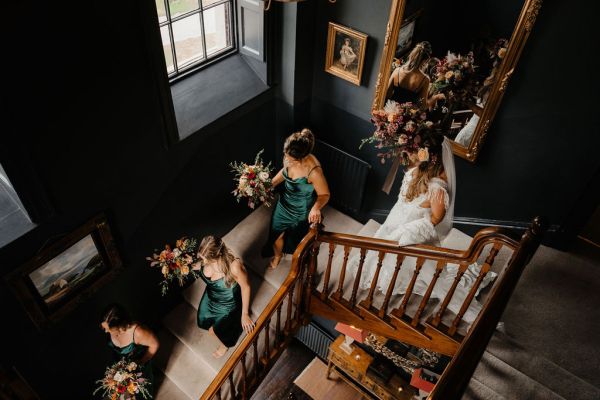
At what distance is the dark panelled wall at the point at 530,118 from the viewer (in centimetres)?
364

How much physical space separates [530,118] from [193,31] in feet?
9.63

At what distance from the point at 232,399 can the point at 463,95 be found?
3303 mm

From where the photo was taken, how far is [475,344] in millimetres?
1998

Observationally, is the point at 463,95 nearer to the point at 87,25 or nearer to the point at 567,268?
the point at 567,268

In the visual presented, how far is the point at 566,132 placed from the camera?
13.0 feet

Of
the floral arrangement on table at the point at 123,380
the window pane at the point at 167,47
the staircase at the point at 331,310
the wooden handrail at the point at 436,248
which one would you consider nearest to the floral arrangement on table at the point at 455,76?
the staircase at the point at 331,310

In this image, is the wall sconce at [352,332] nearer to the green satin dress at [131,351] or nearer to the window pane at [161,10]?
the green satin dress at [131,351]

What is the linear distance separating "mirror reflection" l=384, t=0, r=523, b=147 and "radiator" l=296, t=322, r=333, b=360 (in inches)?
123

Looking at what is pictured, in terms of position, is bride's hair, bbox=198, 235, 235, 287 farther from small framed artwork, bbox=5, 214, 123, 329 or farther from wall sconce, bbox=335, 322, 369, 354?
wall sconce, bbox=335, 322, 369, 354

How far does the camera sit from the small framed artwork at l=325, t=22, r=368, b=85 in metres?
4.56

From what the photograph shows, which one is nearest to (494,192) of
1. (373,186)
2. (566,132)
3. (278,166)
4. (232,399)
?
(566,132)

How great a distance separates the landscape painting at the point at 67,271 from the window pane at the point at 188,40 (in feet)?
5.71

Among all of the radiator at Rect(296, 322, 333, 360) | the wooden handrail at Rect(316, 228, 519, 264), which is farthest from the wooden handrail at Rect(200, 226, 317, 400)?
the radiator at Rect(296, 322, 333, 360)

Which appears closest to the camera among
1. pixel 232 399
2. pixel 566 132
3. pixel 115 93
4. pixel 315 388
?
pixel 115 93
